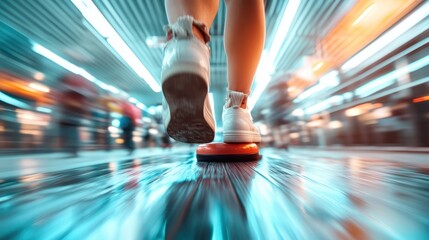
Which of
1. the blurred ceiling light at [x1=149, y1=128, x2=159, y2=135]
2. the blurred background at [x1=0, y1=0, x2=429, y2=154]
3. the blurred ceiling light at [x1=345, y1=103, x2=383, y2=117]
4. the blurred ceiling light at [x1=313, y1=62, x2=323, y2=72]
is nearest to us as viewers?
the blurred background at [x1=0, y1=0, x2=429, y2=154]

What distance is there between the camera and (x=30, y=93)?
3.33 meters

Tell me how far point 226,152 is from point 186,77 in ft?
1.29

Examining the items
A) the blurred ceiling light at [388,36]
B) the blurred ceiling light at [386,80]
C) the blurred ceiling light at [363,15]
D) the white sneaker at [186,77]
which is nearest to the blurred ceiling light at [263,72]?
the blurred ceiling light at [363,15]

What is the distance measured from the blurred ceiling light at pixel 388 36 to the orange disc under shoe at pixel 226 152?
79.6 inches

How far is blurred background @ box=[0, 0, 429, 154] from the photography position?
2010 millimetres

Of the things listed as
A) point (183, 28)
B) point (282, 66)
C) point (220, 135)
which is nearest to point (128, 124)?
point (220, 135)

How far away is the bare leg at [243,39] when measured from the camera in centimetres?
75

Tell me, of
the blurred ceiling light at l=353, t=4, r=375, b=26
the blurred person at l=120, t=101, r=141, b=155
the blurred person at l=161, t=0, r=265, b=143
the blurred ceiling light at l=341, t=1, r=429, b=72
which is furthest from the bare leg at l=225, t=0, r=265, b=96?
the blurred person at l=120, t=101, r=141, b=155

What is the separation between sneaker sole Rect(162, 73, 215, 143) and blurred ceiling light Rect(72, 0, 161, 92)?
136 inches

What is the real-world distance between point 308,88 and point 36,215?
4.32m

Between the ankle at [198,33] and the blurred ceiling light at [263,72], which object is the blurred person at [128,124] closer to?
the blurred ceiling light at [263,72]

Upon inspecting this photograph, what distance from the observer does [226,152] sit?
77cm

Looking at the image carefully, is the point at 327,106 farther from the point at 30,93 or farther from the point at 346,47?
the point at 30,93

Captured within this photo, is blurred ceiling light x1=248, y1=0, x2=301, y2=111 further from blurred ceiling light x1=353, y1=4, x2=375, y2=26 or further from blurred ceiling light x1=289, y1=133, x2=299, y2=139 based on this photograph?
blurred ceiling light x1=289, y1=133, x2=299, y2=139
